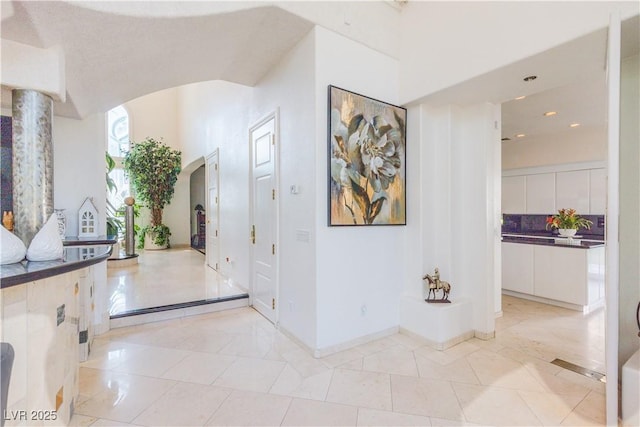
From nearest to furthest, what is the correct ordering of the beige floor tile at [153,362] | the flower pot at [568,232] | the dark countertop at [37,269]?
the dark countertop at [37,269] < the beige floor tile at [153,362] < the flower pot at [568,232]

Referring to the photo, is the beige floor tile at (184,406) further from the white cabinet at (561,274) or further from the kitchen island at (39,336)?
the white cabinet at (561,274)

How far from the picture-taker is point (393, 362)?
259 centimetres

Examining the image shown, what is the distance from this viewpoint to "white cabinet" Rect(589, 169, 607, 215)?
4.98 m

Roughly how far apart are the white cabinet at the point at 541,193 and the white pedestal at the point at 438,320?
3.77 m

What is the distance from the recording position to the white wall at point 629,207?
221 cm

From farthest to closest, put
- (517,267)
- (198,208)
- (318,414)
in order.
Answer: (198,208)
(517,267)
(318,414)

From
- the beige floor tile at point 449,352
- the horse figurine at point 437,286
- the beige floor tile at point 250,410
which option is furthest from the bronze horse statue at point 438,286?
the beige floor tile at point 250,410

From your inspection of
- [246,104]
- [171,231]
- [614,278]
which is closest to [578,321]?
[614,278]

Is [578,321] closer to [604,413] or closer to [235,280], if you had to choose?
[604,413]

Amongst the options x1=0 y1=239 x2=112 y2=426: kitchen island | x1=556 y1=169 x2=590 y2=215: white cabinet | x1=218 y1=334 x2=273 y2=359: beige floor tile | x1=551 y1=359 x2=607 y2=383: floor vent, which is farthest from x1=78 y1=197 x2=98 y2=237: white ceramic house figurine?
x1=556 y1=169 x2=590 y2=215: white cabinet

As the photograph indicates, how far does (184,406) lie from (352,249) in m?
1.77

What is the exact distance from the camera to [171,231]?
388 inches

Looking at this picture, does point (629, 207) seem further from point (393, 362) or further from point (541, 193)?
point (541, 193)

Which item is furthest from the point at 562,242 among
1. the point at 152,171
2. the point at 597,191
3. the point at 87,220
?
the point at 152,171
